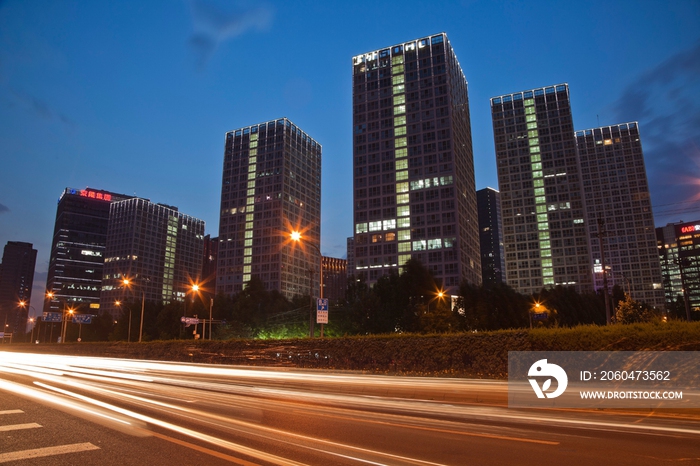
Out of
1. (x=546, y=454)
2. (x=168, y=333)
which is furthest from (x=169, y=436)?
(x=168, y=333)

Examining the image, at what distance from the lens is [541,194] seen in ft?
557

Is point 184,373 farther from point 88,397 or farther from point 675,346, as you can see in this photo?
point 675,346

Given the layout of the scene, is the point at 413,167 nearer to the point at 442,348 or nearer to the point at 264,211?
the point at 264,211

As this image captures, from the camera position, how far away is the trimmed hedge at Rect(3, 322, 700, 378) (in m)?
18.7

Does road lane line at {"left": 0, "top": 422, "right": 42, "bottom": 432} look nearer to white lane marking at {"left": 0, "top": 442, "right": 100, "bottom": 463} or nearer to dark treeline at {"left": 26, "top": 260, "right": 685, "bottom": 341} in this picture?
white lane marking at {"left": 0, "top": 442, "right": 100, "bottom": 463}

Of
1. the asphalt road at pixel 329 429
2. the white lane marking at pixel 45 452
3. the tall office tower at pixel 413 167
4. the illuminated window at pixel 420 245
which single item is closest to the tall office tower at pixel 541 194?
the tall office tower at pixel 413 167

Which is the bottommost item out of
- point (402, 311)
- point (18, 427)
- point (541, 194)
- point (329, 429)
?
point (329, 429)

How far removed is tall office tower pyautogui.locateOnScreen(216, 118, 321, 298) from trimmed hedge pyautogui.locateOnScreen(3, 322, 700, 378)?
13674cm

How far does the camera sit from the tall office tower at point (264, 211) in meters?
172

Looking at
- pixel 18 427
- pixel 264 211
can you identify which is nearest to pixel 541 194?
pixel 264 211

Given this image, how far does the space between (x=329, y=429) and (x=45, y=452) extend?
5722 millimetres

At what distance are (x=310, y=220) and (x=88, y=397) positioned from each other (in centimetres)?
18265

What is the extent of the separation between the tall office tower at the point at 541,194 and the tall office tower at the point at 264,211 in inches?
3097

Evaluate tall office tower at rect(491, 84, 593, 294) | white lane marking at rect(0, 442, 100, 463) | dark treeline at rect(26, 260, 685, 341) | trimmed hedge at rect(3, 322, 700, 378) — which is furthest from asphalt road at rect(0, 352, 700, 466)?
tall office tower at rect(491, 84, 593, 294)
